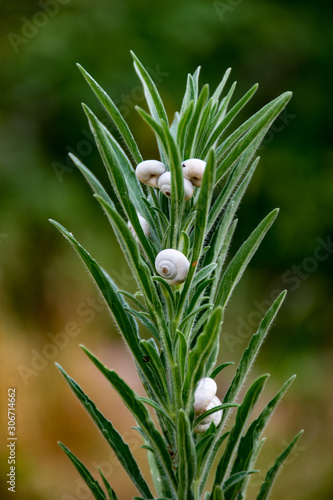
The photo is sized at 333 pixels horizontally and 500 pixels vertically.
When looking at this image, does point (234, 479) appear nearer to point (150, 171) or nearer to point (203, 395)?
point (203, 395)

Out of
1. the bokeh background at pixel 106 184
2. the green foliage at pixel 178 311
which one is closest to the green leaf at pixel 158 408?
the green foliage at pixel 178 311

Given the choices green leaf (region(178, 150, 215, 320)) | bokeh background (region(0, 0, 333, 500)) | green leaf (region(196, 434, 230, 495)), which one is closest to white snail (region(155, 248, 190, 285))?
green leaf (region(178, 150, 215, 320))

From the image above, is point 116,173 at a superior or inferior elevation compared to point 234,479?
superior

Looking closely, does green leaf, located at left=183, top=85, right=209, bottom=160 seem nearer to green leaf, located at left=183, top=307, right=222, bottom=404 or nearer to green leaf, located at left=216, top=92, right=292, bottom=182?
green leaf, located at left=216, top=92, right=292, bottom=182

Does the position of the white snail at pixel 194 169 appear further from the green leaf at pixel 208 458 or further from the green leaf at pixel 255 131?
the green leaf at pixel 208 458

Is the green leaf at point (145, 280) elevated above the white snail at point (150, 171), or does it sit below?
below

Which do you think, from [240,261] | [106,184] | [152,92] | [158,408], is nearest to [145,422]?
[158,408]
